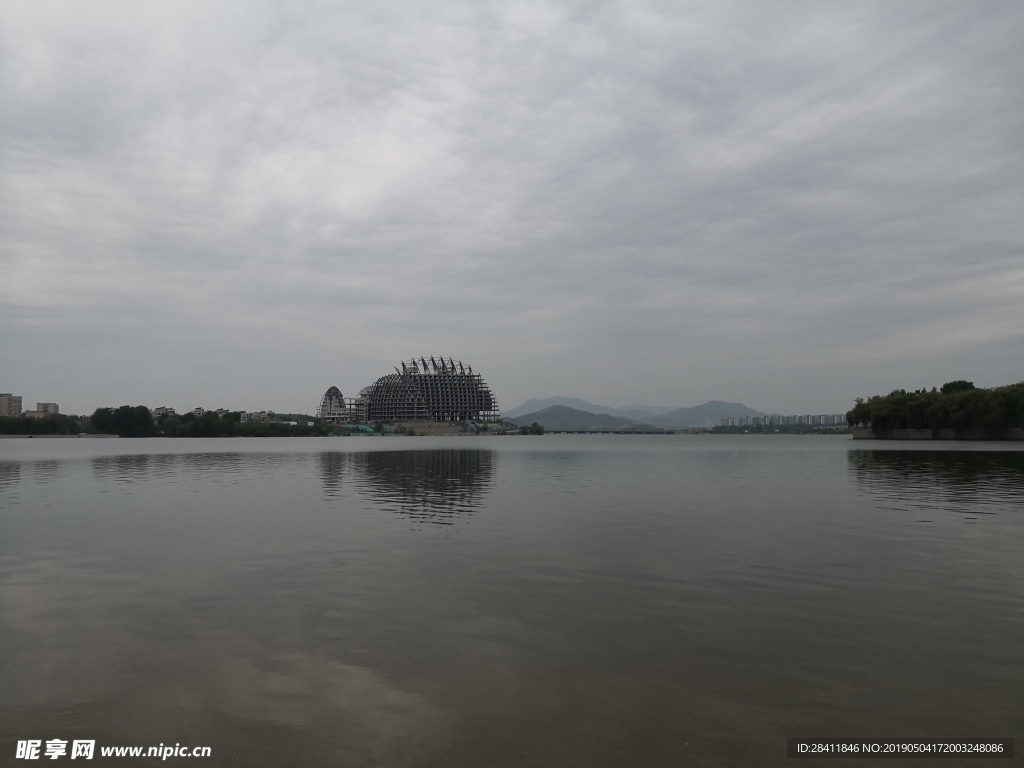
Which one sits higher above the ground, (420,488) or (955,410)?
(955,410)

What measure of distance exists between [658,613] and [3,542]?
78.0 feet

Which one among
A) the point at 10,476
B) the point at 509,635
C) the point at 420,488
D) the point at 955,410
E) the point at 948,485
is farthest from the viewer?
the point at 955,410

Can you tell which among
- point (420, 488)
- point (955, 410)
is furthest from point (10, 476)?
point (955, 410)

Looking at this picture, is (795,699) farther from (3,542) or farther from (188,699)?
(3,542)

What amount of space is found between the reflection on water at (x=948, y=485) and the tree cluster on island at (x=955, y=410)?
83.2 meters

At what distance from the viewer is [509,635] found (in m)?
13.7

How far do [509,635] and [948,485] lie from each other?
4389 cm

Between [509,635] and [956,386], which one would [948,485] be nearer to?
[509,635]

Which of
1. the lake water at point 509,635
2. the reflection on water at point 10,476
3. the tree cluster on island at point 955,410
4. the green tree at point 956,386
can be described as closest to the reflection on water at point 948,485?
the lake water at point 509,635

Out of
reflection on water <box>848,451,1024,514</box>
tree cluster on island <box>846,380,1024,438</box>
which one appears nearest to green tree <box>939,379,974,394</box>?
tree cluster on island <box>846,380,1024,438</box>

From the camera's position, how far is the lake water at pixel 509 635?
9336 mm

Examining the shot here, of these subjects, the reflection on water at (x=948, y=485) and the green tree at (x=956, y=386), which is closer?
the reflection on water at (x=948, y=485)

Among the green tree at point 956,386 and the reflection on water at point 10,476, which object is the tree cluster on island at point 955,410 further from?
the reflection on water at point 10,476

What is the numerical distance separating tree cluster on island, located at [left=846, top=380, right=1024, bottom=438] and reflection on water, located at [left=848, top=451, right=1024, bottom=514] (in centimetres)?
8316
